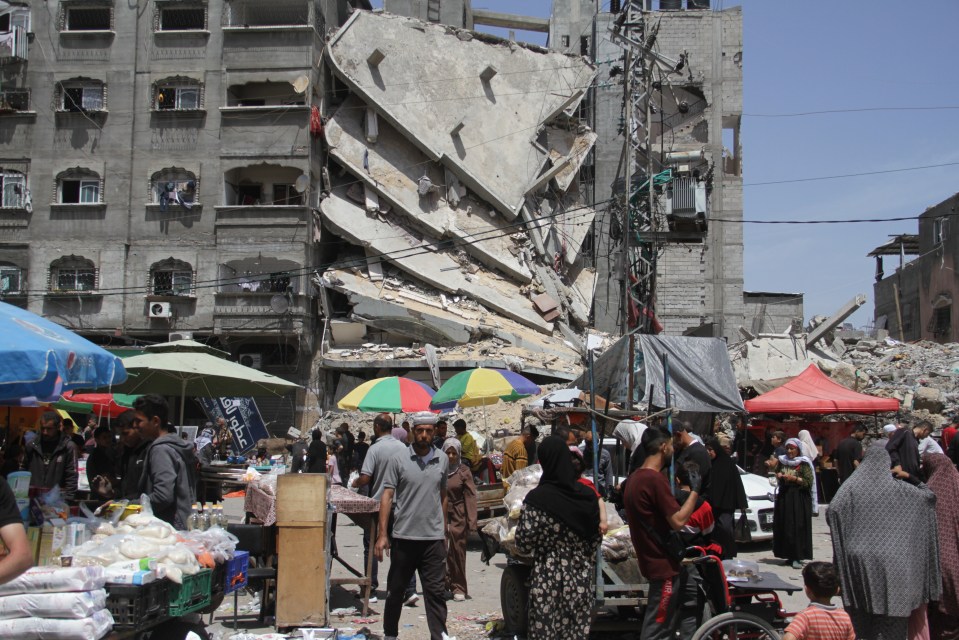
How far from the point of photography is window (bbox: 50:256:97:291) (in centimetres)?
3133

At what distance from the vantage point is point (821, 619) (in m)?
4.96

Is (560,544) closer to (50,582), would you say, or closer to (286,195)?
(50,582)

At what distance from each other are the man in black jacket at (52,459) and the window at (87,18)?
955 inches

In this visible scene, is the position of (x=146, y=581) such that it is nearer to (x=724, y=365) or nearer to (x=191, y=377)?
(x=724, y=365)

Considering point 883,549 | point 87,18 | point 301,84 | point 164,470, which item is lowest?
point 883,549

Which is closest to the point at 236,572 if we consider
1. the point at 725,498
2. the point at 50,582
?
the point at 50,582

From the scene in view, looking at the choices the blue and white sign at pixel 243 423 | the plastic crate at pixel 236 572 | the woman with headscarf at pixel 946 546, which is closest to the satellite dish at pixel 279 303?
the blue and white sign at pixel 243 423

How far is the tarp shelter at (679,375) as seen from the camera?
10.5 metres

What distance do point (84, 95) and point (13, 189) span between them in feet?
13.2

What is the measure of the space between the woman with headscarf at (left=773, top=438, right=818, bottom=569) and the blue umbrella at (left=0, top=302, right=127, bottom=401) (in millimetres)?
8442

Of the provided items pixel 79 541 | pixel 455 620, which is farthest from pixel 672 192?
pixel 79 541

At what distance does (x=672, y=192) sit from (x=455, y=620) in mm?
27830

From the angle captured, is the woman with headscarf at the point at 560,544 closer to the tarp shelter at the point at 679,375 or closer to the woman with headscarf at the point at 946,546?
the woman with headscarf at the point at 946,546

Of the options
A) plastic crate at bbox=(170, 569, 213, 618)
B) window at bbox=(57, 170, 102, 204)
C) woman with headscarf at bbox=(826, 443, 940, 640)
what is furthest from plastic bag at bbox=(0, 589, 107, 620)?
window at bbox=(57, 170, 102, 204)
